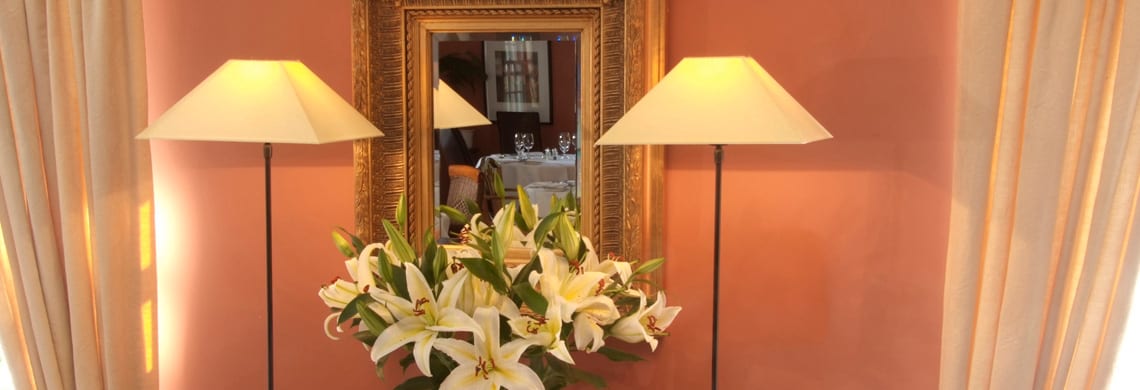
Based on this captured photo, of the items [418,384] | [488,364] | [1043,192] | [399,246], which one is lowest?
[418,384]

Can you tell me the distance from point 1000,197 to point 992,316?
0.28 meters

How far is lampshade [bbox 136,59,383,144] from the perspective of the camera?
2.10 meters

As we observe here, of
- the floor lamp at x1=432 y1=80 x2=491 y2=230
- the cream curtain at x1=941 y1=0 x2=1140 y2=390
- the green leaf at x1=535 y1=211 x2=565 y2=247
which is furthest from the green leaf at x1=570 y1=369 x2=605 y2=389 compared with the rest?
the cream curtain at x1=941 y1=0 x2=1140 y2=390

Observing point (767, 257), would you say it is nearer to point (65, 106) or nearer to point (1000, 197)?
point (1000, 197)

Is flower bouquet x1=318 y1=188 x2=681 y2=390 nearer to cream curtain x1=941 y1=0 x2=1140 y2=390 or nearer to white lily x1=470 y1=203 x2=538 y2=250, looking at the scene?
white lily x1=470 y1=203 x2=538 y2=250

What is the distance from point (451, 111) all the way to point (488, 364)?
Answer: 794 millimetres

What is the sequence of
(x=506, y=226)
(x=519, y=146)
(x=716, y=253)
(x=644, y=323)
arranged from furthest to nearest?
1. (x=519, y=146)
2. (x=716, y=253)
3. (x=644, y=323)
4. (x=506, y=226)

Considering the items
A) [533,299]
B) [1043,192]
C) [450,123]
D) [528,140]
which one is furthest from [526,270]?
[1043,192]

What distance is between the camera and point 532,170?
255 centimetres

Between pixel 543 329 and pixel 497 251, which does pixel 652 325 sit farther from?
pixel 497 251

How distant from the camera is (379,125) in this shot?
260cm

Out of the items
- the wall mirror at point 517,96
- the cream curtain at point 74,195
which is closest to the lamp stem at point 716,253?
the wall mirror at point 517,96

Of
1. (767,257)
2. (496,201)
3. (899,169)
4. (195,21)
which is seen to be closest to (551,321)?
(496,201)

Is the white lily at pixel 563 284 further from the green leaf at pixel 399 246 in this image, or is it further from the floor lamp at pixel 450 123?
the floor lamp at pixel 450 123
